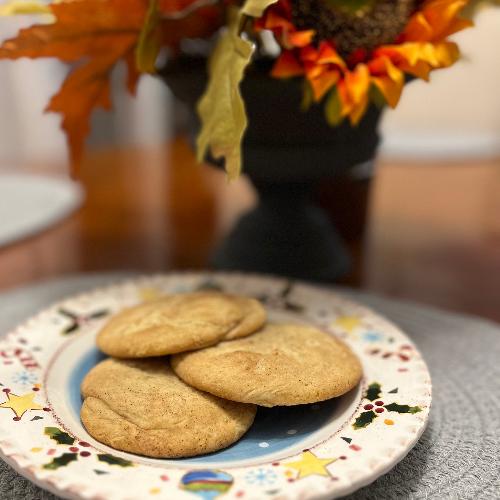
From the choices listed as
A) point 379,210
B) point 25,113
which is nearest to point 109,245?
point 379,210

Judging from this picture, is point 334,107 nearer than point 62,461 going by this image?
No

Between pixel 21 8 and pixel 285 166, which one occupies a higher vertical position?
pixel 21 8

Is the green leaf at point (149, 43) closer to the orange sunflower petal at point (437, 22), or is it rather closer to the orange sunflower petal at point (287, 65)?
the orange sunflower petal at point (287, 65)

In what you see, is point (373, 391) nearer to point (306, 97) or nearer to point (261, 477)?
point (261, 477)

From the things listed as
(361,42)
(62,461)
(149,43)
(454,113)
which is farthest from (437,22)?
(454,113)

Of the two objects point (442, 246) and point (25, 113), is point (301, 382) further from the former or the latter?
point (25, 113)

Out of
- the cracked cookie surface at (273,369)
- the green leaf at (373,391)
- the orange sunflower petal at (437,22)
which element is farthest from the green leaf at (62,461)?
the orange sunflower petal at (437,22)
